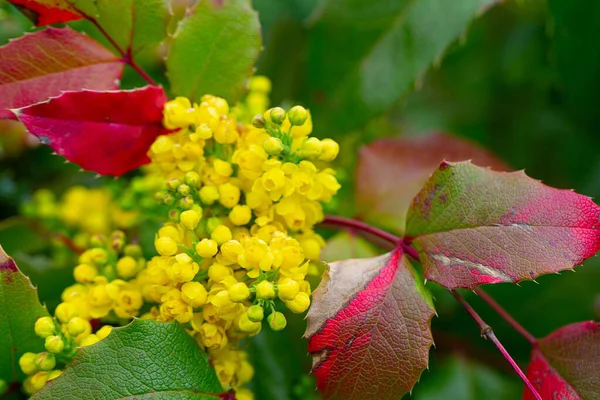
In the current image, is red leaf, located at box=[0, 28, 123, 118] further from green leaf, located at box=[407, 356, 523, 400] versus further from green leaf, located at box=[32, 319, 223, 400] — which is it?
green leaf, located at box=[407, 356, 523, 400]

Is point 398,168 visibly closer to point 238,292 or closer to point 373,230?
point 373,230

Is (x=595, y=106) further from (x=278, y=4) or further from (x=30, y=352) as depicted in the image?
(x=30, y=352)

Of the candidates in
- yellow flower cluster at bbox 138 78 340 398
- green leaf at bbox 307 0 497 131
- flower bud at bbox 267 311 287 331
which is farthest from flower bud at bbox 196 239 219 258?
green leaf at bbox 307 0 497 131

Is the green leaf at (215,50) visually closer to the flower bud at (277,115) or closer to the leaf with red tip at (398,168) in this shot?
the flower bud at (277,115)

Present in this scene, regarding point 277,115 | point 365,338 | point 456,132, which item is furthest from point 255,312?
point 456,132

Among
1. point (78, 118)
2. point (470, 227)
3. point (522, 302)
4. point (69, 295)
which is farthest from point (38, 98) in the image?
point (522, 302)

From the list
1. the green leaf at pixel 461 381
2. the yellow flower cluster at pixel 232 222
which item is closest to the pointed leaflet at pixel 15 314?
the yellow flower cluster at pixel 232 222
